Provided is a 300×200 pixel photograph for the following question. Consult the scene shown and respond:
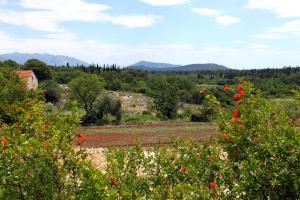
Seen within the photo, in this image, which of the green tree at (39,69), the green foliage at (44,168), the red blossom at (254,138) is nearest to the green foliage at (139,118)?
the green tree at (39,69)

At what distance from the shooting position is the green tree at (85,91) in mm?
68062

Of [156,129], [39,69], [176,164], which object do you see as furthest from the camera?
[39,69]

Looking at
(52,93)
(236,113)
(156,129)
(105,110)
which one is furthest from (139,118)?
(236,113)

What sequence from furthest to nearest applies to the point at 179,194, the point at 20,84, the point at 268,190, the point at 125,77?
the point at 125,77
the point at 20,84
the point at 179,194
the point at 268,190

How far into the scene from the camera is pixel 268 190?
6.14 m

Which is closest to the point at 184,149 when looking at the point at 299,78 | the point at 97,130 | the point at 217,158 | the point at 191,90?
the point at 217,158

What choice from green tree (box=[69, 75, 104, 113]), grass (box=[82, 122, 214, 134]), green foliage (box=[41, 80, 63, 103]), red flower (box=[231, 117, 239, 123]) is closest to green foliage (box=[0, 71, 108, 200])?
red flower (box=[231, 117, 239, 123])

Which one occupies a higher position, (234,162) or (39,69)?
(234,162)

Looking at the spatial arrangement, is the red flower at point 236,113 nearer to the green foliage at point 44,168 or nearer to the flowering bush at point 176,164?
the flowering bush at point 176,164

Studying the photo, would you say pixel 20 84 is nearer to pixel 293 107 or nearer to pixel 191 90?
pixel 293 107

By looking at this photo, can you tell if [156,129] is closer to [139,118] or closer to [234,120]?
[139,118]

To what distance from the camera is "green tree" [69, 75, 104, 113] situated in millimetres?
68062

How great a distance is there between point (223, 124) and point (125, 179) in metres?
2.00

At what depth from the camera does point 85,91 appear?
68188mm
